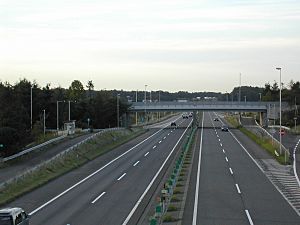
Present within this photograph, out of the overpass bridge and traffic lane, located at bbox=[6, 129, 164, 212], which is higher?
the overpass bridge

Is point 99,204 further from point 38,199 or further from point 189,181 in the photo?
point 189,181

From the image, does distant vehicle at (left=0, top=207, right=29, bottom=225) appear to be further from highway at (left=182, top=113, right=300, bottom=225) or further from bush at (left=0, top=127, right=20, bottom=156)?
bush at (left=0, top=127, right=20, bottom=156)

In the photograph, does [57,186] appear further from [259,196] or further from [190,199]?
[259,196]

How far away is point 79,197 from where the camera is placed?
31000 millimetres

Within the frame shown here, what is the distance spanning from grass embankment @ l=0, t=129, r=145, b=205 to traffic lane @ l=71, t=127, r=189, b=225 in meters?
5.12

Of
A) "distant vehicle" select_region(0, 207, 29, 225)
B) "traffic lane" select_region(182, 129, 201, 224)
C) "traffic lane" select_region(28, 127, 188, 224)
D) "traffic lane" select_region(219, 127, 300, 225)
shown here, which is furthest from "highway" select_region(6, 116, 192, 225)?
"traffic lane" select_region(219, 127, 300, 225)

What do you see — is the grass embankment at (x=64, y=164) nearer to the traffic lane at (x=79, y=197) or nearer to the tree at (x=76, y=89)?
the traffic lane at (x=79, y=197)

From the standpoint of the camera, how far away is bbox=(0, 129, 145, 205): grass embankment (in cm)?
3247

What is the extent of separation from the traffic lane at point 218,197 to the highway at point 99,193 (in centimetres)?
321

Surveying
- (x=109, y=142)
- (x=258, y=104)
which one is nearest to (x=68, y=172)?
(x=109, y=142)

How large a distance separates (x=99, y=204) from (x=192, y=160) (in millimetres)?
23469

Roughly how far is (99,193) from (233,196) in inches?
309

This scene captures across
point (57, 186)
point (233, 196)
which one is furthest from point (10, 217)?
point (57, 186)

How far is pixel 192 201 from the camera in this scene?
28984mm
